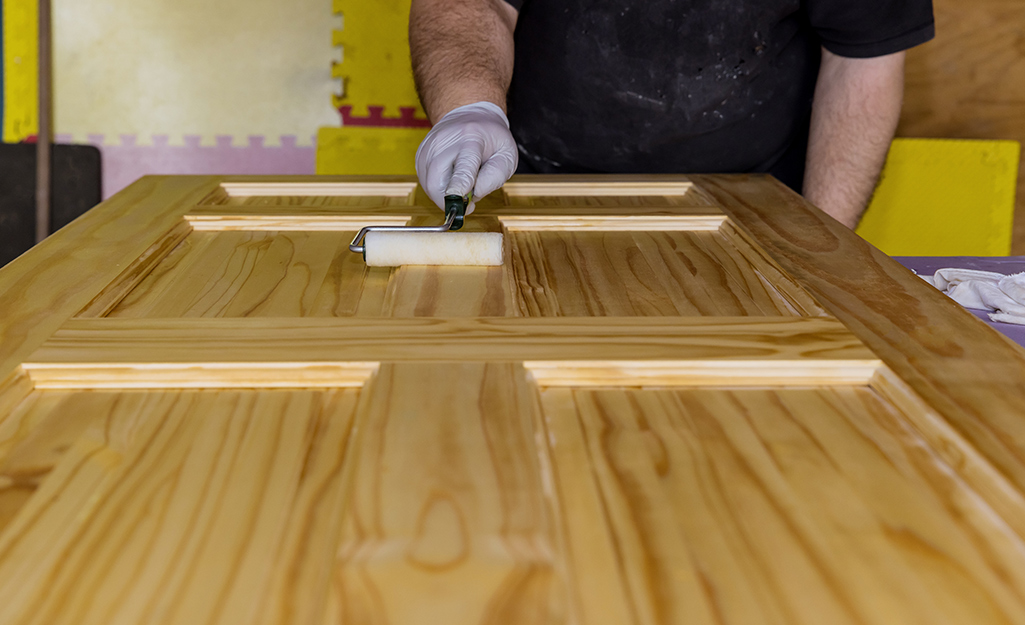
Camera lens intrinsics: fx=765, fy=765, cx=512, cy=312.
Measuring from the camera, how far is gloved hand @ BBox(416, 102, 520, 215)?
106 cm

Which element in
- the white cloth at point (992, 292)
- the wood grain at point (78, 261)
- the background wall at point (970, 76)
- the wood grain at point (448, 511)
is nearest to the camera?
the wood grain at point (448, 511)

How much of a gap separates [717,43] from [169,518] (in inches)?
56.6

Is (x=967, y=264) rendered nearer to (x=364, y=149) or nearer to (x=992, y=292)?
(x=992, y=292)

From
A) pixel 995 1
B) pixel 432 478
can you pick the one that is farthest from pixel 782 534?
pixel 995 1

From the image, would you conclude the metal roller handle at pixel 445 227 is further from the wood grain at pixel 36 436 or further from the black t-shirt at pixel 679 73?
the black t-shirt at pixel 679 73

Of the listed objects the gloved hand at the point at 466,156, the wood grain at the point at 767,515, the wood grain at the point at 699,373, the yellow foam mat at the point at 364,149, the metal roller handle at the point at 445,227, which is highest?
the gloved hand at the point at 466,156

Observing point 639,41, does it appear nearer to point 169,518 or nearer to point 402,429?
point 402,429

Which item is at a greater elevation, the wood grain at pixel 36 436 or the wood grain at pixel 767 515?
the wood grain at pixel 767 515

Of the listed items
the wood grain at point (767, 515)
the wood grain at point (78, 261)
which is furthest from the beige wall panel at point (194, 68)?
the wood grain at point (767, 515)

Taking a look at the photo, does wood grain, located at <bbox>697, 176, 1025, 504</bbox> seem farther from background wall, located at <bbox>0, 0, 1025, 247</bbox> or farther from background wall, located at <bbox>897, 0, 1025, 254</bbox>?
background wall, located at <bbox>0, 0, 1025, 247</bbox>

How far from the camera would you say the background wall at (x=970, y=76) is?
238 centimetres

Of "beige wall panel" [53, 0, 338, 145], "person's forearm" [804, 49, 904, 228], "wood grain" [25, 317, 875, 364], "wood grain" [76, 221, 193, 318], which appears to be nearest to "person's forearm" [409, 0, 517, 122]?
"wood grain" [76, 221, 193, 318]

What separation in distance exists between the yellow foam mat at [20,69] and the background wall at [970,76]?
291 centimetres

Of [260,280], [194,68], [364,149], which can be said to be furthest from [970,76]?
[194,68]
